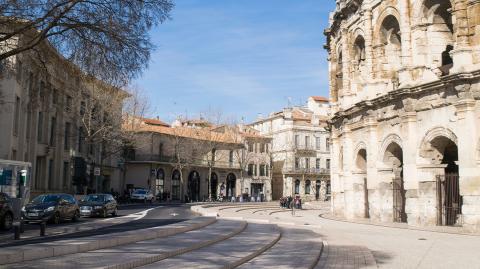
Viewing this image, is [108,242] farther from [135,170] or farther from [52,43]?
[135,170]

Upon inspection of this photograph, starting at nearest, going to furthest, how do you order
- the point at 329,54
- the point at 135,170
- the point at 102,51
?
1. the point at 102,51
2. the point at 329,54
3. the point at 135,170

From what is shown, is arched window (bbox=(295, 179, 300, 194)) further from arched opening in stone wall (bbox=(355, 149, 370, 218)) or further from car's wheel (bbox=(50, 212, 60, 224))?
car's wheel (bbox=(50, 212, 60, 224))

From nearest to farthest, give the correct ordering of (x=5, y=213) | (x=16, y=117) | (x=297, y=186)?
(x=5, y=213), (x=16, y=117), (x=297, y=186)

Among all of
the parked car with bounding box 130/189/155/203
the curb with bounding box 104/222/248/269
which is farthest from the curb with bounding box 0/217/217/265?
the parked car with bounding box 130/189/155/203

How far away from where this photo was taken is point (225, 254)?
41.2ft

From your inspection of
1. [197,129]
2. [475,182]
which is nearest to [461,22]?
[475,182]

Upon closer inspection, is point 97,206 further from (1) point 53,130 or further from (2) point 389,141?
(1) point 53,130

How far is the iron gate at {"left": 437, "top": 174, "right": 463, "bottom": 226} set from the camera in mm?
23438

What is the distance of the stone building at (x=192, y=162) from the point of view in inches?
2576

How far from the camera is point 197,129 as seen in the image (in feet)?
223

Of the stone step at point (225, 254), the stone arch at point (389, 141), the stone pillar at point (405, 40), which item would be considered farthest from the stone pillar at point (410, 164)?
the stone step at point (225, 254)

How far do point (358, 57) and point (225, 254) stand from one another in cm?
2272

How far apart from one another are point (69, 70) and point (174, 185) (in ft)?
182

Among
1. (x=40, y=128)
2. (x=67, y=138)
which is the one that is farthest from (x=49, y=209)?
(x=67, y=138)
